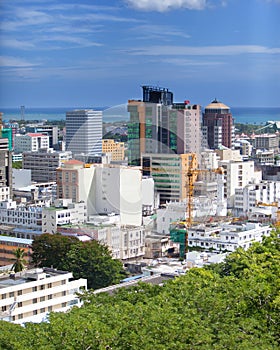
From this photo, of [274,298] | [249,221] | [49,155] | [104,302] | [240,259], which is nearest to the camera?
[274,298]

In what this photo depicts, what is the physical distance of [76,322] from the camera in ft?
9.29

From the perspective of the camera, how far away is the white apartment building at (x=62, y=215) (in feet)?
25.3

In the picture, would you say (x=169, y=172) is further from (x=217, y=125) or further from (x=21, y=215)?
(x=217, y=125)

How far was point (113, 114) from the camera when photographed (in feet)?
37.7

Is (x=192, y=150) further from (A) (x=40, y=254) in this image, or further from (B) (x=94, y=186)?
(A) (x=40, y=254)

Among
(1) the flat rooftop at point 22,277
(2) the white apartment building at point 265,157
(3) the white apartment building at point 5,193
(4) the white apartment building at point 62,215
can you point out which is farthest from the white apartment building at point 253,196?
(1) the flat rooftop at point 22,277

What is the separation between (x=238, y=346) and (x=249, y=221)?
5446 mm

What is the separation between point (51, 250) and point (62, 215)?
1.21 m

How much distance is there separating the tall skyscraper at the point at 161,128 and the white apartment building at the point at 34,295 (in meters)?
5.22

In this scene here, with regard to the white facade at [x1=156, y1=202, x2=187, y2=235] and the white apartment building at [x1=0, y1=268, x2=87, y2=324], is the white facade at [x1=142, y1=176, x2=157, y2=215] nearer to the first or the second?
the white facade at [x1=156, y1=202, x2=187, y2=235]

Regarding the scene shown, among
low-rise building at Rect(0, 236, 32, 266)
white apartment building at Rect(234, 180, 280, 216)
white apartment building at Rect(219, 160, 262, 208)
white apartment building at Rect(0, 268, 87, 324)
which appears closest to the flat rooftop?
white apartment building at Rect(0, 268, 87, 324)

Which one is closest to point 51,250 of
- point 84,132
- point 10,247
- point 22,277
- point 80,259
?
point 80,259

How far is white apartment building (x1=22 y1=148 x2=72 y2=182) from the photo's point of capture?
12.7 m

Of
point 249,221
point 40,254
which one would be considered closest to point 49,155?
point 249,221
